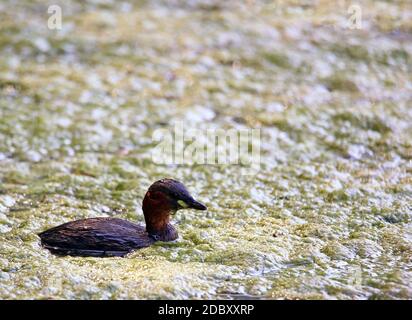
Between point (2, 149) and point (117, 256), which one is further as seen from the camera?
point (2, 149)

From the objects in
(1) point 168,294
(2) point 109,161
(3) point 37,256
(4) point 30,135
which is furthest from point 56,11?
(1) point 168,294

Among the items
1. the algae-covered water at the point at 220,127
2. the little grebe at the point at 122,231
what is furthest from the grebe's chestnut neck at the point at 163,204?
the algae-covered water at the point at 220,127

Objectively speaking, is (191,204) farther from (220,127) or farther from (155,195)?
(220,127)

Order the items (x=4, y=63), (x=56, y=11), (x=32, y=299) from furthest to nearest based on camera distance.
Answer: (x=56, y=11) < (x=4, y=63) < (x=32, y=299)

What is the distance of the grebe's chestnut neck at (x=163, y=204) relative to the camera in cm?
514

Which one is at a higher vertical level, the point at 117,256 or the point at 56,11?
the point at 56,11

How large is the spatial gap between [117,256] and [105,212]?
83 centimetres

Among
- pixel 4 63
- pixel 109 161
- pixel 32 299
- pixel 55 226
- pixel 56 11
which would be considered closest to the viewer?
pixel 32 299

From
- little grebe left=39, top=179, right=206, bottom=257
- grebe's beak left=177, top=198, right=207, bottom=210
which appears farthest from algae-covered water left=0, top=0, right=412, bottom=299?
grebe's beak left=177, top=198, right=207, bottom=210

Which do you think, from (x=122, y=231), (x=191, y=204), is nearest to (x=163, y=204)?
(x=191, y=204)

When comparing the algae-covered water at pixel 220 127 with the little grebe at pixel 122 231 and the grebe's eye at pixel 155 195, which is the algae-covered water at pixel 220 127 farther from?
the grebe's eye at pixel 155 195
